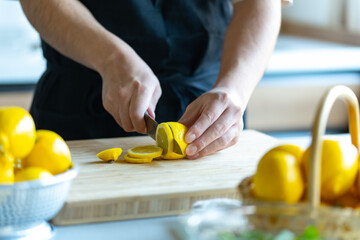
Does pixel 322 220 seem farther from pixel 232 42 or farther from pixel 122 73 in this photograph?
pixel 232 42

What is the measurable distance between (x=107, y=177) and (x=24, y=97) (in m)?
1.59

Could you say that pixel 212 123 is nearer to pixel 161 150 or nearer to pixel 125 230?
pixel 161 150

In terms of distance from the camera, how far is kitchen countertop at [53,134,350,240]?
0.83 metres

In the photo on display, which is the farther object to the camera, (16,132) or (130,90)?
(130,90)

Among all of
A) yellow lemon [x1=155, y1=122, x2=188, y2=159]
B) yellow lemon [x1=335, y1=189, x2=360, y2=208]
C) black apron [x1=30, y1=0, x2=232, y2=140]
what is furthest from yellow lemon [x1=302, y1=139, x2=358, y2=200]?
black apron [x1=30, y1=0, x2=232, y2=140]

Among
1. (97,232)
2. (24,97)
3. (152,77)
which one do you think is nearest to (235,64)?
(152,77)

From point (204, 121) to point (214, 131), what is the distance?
0.03 metres

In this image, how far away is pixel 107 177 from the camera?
1049mm

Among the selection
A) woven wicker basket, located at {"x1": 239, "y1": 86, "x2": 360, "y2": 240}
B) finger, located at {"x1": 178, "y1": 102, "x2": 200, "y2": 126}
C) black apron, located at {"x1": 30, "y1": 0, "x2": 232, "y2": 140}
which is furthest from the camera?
black apron, located at {"x1": 30, "y1": 0, "x2": 232, "y2": 140}

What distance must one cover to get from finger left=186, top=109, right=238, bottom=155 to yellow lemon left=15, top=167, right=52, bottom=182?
467mm

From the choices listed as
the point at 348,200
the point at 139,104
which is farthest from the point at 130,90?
the point at 348,200

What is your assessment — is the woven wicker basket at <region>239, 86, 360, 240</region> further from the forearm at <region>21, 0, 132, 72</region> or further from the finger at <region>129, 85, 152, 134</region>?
the forearm at <region>21, 0, 132, 72</region>

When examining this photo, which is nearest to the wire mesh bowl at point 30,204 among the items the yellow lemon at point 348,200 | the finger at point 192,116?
the yellow lemon at point 348,200

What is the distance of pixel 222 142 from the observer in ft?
4.06
